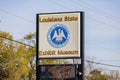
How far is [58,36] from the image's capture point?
20.0 metres

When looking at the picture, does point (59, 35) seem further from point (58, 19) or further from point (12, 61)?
point (12, 61)

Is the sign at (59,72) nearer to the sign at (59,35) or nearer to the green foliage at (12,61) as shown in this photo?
the sign at (59,35)

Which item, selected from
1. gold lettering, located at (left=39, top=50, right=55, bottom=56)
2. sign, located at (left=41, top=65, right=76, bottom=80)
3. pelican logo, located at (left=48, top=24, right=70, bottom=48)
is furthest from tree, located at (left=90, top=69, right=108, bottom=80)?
sign, located at (left=41, top=65, right=76, bottom=80)

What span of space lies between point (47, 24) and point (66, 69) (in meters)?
2.44

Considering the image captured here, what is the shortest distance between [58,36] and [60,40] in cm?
25

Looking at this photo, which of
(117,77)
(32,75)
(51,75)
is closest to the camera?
(51,75)

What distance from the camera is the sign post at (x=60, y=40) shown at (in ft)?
65.0

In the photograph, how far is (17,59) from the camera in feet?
207

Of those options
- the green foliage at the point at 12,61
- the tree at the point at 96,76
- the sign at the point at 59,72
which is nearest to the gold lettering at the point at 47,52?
the sign at the point at 59,72

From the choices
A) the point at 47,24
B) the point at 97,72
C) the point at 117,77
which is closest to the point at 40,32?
the point at 47,24

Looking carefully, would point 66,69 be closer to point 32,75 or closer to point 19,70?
point 19,70

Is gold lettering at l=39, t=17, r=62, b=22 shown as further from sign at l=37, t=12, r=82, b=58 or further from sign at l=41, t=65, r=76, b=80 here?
sign at l=41, t=65, r=76, b=80

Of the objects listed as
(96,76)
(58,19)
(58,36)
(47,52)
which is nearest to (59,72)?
(47,52)

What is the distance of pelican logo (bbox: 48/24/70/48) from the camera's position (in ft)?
65.5
